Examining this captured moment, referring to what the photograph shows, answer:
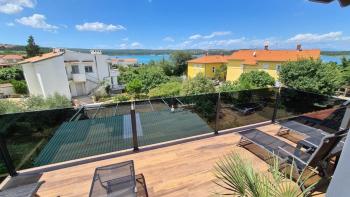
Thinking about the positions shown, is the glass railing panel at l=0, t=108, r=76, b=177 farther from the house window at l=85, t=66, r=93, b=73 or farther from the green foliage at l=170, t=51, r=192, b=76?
the green foliage at l=170, t=51, r=192, b=76

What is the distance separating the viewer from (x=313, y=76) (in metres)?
13.4

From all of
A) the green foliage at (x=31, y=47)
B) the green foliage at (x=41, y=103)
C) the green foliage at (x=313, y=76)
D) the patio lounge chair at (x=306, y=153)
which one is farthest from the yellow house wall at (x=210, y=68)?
the green foliage at (x=31, y=47)

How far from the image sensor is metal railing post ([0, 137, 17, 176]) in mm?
2514

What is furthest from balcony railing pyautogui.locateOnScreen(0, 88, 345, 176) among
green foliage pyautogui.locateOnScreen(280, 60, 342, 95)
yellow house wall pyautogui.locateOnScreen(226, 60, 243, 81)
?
yellow house wall pyautogui.locateOnScreen(226, 60, 243, 81)

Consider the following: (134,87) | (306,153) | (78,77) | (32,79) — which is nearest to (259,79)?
(134,87)

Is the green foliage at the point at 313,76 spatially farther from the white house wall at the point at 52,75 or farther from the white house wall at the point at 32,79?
the white house wall at the point at 32,79

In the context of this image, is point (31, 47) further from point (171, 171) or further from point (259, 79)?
point (171, 171)

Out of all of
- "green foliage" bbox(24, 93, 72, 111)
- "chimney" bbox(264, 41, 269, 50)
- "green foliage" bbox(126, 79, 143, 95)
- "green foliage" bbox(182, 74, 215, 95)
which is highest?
"chimney" bbox(264, 41, 269, 50)

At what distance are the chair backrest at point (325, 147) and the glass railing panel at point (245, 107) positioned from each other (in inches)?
74.6

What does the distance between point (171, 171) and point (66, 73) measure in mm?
23373

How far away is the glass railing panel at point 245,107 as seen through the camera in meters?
3.79

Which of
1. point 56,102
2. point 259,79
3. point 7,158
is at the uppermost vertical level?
point 7,158

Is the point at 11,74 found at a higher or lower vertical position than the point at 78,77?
higher

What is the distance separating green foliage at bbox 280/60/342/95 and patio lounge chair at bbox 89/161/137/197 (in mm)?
15011
